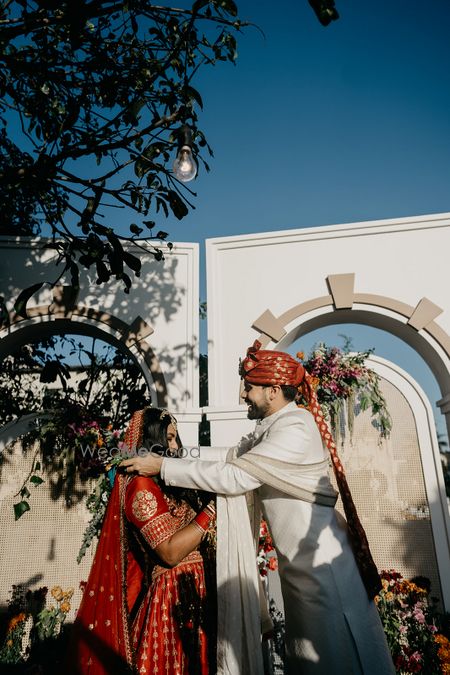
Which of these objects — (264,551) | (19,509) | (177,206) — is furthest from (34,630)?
(177,206)

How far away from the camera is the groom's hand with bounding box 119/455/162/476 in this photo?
2.32m

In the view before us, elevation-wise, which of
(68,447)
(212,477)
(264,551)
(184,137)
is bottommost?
(264,551)

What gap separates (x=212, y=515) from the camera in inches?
93.7

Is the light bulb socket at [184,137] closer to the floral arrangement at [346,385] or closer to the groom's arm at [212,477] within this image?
the groom's arm at [212,477]

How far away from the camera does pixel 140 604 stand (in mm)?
2447

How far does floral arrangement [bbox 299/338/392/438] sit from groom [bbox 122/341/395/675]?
345cm

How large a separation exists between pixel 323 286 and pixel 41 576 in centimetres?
534

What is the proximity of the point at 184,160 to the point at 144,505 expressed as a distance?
2564 mm

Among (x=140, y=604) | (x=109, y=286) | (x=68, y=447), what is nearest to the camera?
(x=140, y=604)

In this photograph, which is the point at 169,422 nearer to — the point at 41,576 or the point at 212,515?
the point at 212,515

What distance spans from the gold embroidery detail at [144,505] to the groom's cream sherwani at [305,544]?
0.18m

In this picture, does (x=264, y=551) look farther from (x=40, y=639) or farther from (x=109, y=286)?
(x=109, y=286)

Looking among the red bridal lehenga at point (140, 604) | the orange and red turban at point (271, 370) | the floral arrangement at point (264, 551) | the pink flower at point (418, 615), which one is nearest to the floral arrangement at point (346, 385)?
the floral arrangement at point (264, 551)

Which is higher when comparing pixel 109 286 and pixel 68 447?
pixel 109 286
